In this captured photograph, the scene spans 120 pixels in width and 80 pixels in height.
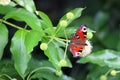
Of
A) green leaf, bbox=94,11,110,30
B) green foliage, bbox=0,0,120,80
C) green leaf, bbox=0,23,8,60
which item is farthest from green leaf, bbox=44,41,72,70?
green leaf, bbox=94,11,110,30

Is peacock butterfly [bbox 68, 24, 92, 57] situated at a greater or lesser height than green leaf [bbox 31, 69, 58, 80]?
greater

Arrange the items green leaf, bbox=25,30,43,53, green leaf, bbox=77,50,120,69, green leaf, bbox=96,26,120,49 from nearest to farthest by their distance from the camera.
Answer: green leaf, bbox=25,30,43,53, green leaf, bbox=77,50,120,69, green leaf, bbox=96,26,120,49

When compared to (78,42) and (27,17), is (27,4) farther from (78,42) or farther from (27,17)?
(78,42)

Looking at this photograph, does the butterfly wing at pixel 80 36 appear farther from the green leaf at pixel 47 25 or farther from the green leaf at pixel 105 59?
the green leaf at pixel 105 59

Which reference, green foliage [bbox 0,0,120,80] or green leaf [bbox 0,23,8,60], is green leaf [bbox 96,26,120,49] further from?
green leaf [bbox 0,23,8,60]

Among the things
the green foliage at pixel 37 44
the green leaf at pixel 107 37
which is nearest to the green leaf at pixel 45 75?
the green foliage at pixel 37 44

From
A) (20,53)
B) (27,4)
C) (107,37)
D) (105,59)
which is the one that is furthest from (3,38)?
(107,37)

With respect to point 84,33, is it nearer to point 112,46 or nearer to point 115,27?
point 112,46
